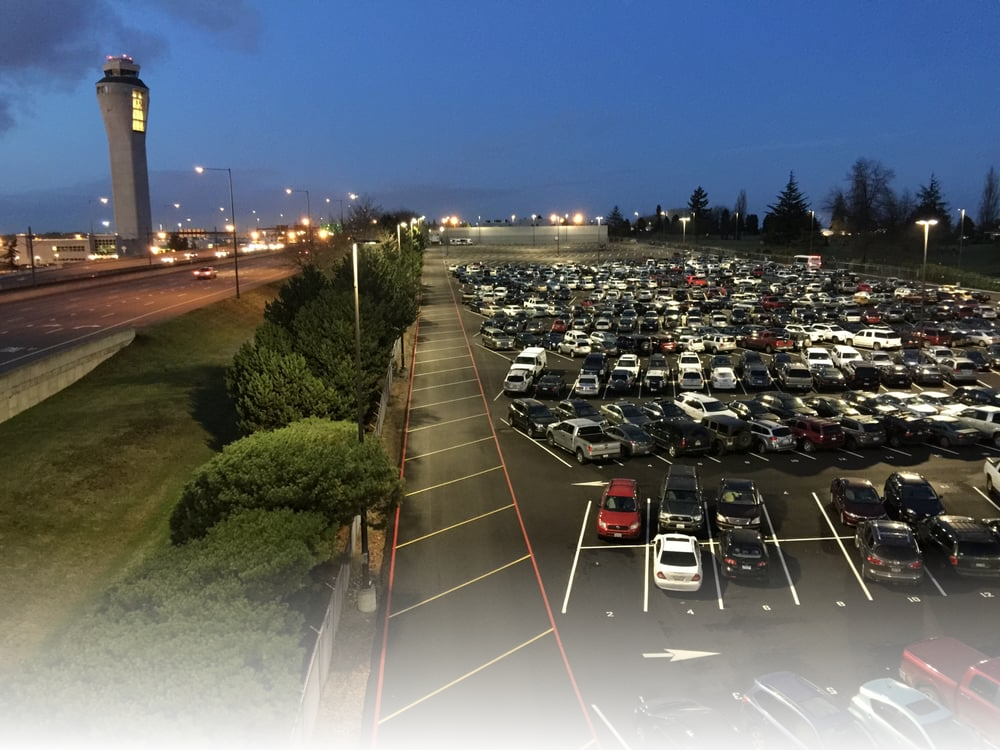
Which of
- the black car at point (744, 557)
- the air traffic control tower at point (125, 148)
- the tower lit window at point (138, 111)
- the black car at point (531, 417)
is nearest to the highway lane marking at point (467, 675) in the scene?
the black car at point (744, 557)

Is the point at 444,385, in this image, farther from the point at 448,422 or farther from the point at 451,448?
the point at 451,448

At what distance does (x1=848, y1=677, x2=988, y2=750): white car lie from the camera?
12.5m

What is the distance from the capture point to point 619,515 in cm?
2244

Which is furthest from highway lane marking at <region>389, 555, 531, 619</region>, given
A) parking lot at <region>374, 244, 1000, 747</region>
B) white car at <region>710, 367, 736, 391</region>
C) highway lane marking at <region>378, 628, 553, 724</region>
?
white car at <region>710, 367, 736, 391</region>

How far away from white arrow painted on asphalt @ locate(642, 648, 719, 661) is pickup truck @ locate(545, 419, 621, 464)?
13.1 meters

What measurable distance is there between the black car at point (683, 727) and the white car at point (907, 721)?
2476 millimetres

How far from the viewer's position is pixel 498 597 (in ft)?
63.5

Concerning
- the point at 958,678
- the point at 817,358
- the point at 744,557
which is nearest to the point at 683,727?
the point at 958,678

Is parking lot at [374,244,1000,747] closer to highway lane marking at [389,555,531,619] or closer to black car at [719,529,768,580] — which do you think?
highway lane marking at [389,555,531,619]

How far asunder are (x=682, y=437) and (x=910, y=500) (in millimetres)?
8823

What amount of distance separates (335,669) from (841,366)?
37426 millimetres

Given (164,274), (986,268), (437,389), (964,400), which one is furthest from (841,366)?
(986,268)

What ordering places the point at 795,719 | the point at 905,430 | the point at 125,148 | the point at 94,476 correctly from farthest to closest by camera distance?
the point at 125,148 < the point at 905,430 < the point at 94,476 < the point at 795,719

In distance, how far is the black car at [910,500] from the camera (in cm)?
2255
